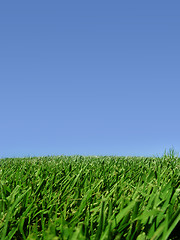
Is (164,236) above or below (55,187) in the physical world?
below

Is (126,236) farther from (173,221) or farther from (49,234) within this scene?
(49,234)

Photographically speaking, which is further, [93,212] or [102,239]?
[93,212]

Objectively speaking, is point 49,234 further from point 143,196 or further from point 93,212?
point 143,196

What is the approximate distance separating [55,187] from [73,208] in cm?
50

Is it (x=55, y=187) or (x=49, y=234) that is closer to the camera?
(x=49, y=234)

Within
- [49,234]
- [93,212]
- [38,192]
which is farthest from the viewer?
[38,192]

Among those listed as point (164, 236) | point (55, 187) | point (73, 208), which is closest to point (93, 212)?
point (73, 208)

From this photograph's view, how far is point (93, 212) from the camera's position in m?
A: 1.22

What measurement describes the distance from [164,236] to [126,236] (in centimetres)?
24

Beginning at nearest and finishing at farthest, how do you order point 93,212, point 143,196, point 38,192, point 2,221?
point 2,221 < point 93,212 < point 143,196 < point 38,192

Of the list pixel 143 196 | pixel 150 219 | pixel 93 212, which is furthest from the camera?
pixel 143 196

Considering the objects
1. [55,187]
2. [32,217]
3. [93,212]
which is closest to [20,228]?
[32,217]

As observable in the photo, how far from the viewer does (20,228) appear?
42.1 inches

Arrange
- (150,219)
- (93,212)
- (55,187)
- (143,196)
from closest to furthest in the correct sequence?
1. (150,219)
2. (93,212)
3. (143,196)
4. (55,187)
